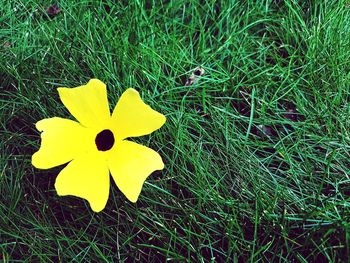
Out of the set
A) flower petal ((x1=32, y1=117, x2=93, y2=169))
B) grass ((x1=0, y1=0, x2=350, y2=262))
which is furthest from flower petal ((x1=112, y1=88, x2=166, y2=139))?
grass ((x1=0, y1=0, x2=350, y2=262))

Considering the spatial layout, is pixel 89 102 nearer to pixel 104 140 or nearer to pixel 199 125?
pixel 104 140

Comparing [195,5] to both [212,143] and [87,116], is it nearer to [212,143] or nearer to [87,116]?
[212,143]

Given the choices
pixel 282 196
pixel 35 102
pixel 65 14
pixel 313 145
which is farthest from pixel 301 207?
pixel 65 14

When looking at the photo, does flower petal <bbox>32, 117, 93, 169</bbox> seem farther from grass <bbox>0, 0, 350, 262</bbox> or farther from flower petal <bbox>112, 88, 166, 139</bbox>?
grass <bbox>0, 0, 350, 262</bbox>

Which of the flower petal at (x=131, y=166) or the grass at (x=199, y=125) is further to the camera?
the grass at (x=199, y=125)

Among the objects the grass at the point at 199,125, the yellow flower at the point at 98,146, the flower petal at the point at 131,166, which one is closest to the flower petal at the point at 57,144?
the yellow flower at the point at 98,146

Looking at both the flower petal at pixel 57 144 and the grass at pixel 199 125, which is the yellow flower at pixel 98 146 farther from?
the grass at pixel 199 125

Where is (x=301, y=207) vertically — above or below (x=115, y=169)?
below
